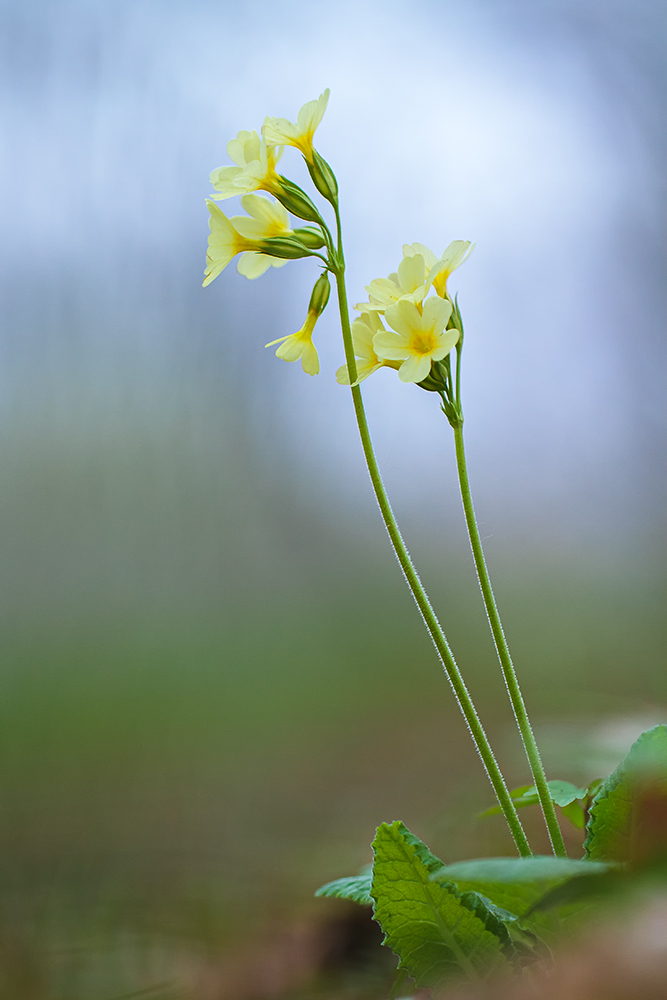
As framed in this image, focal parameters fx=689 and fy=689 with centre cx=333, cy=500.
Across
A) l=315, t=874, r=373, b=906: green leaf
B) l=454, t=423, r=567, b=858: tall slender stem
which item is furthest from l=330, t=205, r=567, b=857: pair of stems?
l=315, t=874, r=373, b=906: green leaf

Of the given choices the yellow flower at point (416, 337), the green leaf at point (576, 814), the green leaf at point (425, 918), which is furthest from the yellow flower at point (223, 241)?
the green leaf at point (576, 814)

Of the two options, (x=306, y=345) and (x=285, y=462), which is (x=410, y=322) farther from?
(x=285, y=462)

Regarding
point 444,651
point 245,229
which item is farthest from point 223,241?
point 444,651

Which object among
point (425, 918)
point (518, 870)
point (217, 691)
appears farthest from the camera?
point (217, 691)

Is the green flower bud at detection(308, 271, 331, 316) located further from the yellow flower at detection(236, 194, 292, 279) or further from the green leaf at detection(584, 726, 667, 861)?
the green leaf at detection(584, 726, 667, 861)

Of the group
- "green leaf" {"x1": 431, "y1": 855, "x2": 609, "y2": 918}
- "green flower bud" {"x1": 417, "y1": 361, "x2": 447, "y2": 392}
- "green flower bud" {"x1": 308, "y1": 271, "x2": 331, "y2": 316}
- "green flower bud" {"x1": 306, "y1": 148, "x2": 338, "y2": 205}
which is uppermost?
"green flower bud" {"x1": 306, "y1": 148, "x2": 338, "y2": 205}

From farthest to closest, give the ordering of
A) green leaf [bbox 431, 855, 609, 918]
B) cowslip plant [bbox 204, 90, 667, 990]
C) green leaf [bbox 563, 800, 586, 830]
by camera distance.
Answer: green leaf [bbox 563, 800, 586, 830], cowslip plant [bbox 204, 90, 667, 990], green leaf [bbox 431, 855, 609, 918]
